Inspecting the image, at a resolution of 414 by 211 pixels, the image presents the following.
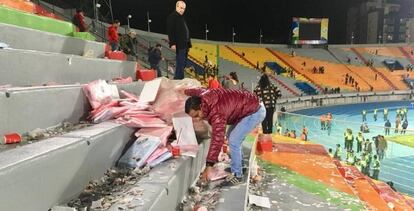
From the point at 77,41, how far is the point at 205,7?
28.1m

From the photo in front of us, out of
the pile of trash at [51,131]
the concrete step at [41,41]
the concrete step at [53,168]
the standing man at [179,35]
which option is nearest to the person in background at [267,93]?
the standing man at [179,35]

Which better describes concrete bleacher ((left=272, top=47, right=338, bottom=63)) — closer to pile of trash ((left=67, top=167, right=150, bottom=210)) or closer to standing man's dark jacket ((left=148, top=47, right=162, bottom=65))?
standing man's dark jacket ((left=148, top=47, right=162, bottom=65))

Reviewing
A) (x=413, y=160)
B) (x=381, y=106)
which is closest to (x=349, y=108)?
(x=381, y=106)

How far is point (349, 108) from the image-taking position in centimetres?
2667

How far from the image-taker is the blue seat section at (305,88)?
96.9 ft

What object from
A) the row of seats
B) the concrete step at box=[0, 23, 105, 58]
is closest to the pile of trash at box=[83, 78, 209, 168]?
the concrete step at box=[0, 23, 105, 58]

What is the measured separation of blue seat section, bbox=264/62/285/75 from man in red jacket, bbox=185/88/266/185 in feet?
90.3

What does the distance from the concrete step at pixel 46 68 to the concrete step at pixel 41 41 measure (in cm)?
61

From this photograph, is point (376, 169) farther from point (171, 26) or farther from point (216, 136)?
point (216, 136)

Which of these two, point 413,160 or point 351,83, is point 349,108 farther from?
point 413,160

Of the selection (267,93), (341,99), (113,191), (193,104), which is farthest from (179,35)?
(341,99)

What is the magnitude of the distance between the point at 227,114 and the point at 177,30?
3267mm

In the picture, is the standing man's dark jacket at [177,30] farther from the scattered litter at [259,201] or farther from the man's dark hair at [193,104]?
the man's dark hair at [193,104]

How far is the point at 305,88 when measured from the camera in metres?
Result: 30.0
